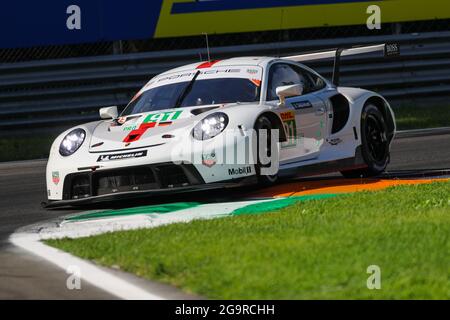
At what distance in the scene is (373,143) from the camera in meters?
12.4

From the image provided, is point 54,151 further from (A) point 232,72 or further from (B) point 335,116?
(B) point 335,116

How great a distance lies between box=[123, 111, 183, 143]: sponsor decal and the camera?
1075cm

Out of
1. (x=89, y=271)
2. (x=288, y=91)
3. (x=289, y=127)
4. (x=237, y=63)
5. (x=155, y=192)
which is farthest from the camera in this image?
(x=237, y=63)

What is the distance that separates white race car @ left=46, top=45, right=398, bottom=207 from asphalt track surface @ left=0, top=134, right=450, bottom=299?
0.49 m

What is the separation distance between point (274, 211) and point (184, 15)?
10.4 meters

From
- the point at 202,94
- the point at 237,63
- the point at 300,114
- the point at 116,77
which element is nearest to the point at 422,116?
the point at 116,77

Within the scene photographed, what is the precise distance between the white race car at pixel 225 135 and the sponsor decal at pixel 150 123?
0.04ft

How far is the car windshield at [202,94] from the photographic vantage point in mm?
11383

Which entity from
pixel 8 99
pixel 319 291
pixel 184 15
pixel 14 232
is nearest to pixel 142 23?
pixel 184 15

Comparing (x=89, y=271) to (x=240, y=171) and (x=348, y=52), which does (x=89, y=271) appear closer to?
(x=240, y=171)

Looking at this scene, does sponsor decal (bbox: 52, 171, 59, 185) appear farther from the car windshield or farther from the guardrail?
the guardrail

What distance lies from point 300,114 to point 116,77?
28.6ft

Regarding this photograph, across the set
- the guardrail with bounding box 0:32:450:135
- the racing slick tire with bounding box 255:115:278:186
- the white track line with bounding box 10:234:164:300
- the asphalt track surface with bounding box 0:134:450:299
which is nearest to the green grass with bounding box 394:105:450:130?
the guardrail with bounding box 0:32:450:135

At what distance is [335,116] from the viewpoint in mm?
12125
